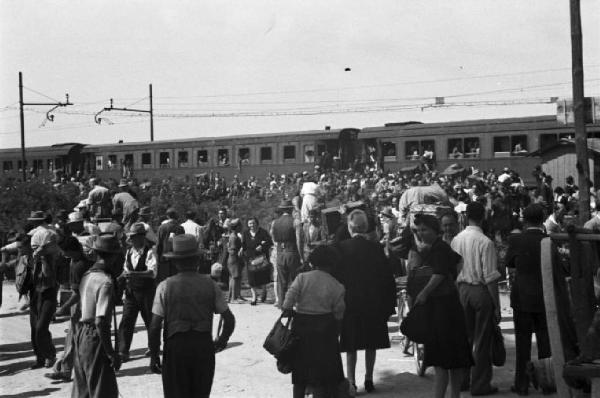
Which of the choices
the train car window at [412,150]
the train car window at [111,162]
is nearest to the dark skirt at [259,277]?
the train car window at [412,150]

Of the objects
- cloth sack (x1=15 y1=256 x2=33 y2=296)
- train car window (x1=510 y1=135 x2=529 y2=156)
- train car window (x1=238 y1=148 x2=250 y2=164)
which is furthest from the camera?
train car window (x1=238 y1=148 x2=250 y2=164)

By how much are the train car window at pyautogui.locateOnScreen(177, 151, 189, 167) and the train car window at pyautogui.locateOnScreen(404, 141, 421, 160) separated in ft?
39.7

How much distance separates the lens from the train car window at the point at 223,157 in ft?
114

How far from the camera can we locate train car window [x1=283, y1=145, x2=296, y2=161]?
3225cm

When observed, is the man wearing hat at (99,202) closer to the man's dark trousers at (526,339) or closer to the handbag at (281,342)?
the handbag at (281,342)

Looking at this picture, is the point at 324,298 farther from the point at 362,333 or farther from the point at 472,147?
the point at 472,147

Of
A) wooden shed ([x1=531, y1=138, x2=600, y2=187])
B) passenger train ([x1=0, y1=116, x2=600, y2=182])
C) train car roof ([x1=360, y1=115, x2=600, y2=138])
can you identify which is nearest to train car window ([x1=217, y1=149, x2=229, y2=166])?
passenger train ([x1=0, y1=116, x2=600, y2=182])

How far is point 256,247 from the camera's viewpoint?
45.3 ft

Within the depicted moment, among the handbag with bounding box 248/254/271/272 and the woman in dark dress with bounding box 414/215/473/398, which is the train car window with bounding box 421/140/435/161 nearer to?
the handbag with bounding box 248/254/271/272

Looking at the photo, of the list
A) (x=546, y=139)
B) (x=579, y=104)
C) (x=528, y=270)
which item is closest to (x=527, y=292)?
(x=528, y=270)

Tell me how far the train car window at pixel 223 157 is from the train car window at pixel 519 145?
13683 mm

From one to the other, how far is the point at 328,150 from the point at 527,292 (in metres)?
25.1

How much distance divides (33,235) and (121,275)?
127cm

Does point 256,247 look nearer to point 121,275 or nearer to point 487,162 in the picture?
point 121,275
